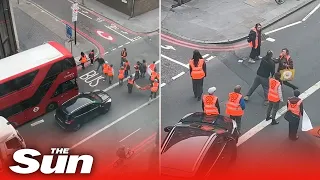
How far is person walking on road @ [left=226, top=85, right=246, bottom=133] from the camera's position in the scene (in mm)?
14289

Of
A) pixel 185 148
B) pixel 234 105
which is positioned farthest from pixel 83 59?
pixel 185 148

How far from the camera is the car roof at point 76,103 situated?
16.4 metres

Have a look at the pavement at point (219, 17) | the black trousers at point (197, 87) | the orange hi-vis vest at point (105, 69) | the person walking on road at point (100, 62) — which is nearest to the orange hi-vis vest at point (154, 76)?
the black trousers at point (197, 87)

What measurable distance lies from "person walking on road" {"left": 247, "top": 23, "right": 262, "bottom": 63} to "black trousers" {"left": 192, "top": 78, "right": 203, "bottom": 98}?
366cm

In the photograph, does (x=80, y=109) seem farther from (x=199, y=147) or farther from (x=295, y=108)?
(x=295, y=108)

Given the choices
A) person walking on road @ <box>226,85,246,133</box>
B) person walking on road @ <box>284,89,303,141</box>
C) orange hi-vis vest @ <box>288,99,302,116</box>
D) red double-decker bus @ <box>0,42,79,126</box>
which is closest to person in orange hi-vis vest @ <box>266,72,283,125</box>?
person walking on road @ <box>284,89,303,141</box>

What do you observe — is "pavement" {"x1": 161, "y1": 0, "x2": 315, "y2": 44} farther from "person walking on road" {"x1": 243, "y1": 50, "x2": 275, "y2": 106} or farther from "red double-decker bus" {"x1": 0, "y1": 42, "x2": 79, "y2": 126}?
"red double-decker bus" {"x1": 0, "y1": 42, "x2": 79, "y2": 126}

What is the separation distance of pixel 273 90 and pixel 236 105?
146cm

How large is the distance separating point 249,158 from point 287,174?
122cm

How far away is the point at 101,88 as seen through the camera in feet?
61.8

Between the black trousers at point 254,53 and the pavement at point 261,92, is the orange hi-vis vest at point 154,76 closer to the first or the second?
the pavement at point 261,92

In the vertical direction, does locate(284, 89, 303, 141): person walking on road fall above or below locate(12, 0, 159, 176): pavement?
above

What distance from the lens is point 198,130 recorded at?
42.1 ft

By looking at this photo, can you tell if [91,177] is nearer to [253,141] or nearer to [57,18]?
[253,141]
